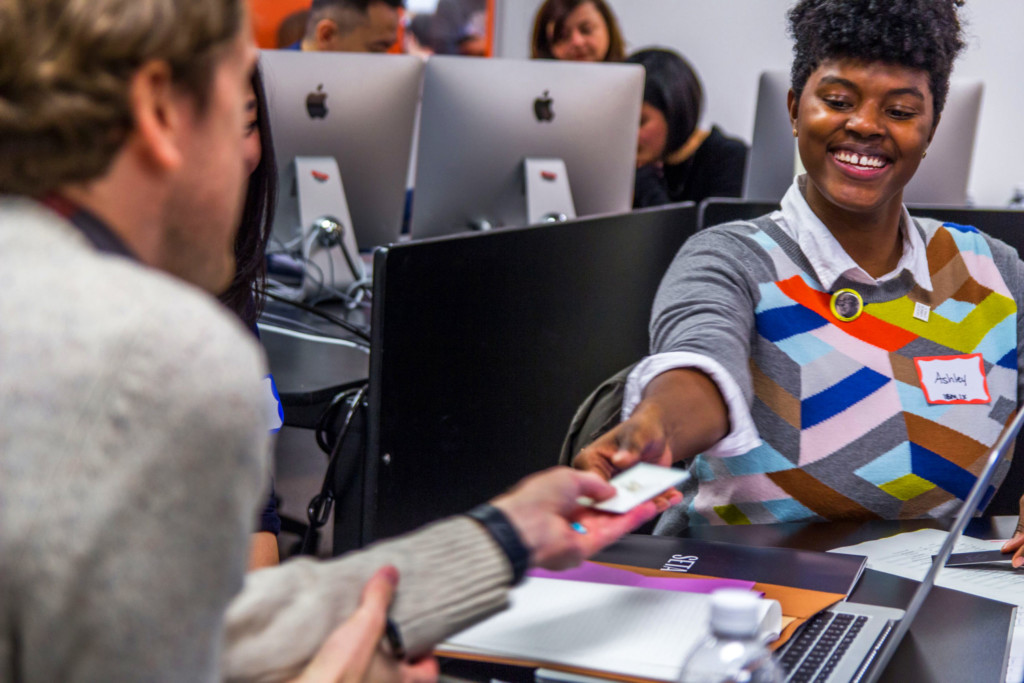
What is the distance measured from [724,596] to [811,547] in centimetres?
60

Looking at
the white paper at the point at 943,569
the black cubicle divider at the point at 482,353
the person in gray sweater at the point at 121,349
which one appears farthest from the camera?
the black cubicle divider at the point at 482,353

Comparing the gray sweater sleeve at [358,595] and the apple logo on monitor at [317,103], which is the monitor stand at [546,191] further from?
the gray sweater sleeve at [358,595]

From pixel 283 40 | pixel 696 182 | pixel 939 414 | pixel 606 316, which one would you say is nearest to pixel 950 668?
pixel 939 414

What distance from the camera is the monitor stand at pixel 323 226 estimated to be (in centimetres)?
245

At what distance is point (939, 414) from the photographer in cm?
136

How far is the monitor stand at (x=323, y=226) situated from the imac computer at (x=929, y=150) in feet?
3.16

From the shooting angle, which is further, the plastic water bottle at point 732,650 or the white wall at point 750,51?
the white wall at point 750,51

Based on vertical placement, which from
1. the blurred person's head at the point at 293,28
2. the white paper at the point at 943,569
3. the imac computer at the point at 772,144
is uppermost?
the blurred person's head at the point at 293,28

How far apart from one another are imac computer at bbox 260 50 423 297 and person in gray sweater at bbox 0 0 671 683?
74.0 inches

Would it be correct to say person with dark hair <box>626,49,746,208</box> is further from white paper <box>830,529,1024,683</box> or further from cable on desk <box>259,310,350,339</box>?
white paper <box>830,529,1024,683</box>

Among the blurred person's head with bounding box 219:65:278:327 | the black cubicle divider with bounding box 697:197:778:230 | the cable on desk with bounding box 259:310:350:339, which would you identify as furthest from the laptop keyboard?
the cable on desk with bounding box 259:310:350:339

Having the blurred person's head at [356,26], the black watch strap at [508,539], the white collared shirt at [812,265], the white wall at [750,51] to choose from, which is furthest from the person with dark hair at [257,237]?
the white wall at [750,51]

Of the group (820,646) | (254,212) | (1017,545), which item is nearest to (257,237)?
(254,212)

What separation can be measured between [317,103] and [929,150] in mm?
1388
